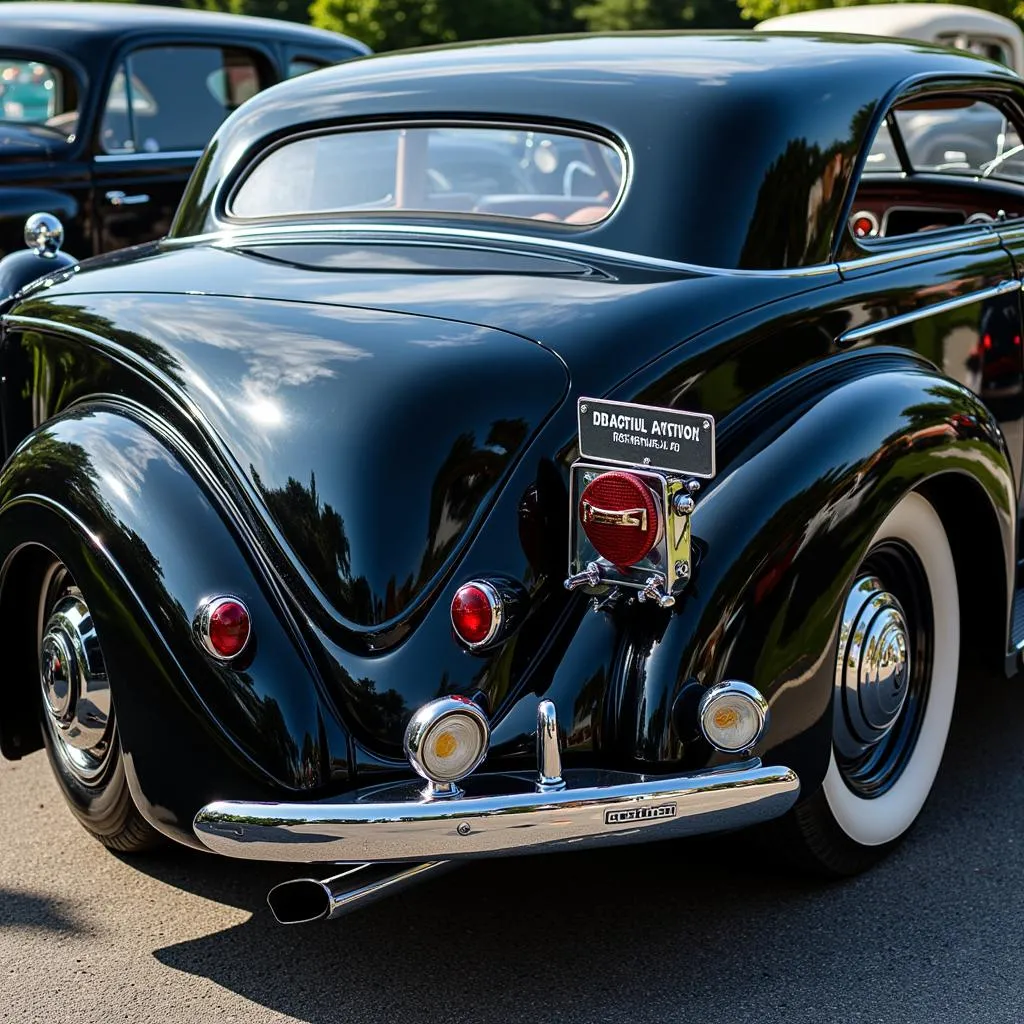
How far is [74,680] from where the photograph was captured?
9.40ft

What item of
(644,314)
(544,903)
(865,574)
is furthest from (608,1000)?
(644,314)

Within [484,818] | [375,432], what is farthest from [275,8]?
[484,818]

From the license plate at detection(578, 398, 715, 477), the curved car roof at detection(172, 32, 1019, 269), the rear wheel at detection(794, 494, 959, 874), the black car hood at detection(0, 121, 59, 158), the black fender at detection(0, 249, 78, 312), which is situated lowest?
the rear wheel at detection(794, 494, 959, 874)

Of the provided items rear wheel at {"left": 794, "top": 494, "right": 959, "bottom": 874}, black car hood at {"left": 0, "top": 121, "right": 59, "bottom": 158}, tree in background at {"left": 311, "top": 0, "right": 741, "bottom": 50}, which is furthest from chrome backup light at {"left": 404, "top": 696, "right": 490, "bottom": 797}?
tree in background at {"left": 311, "top": 0, "right": 741, "bottom": 50}

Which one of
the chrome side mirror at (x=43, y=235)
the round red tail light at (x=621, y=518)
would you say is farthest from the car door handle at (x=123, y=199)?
the round red tail light at (x=621, y=518)

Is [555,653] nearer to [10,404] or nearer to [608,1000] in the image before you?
[608,1000]

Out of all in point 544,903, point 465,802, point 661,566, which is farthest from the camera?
point 544,903

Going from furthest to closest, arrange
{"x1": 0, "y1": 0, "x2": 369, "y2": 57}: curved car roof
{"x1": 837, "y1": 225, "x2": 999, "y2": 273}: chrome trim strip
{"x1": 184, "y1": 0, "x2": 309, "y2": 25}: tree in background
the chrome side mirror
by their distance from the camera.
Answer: {"x1": 184, "y1": 0, "x2": 309, "y2": 25}: tree in background → {"x1": 0, "y1": 0, "x2": 369, "y2": 57}: curved car roof → the chrome side mirror → {"x1": 837, "y1": 225, "x2": 999, "y2": 273}: chrome trim strip

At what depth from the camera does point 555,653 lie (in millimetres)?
2533

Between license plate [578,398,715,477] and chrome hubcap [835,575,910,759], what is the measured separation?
605mm

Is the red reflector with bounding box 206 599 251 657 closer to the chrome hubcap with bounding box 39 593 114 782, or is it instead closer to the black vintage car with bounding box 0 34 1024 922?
the black vintage car with bounding box 0 34 1024 922

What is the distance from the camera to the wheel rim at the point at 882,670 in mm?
2953

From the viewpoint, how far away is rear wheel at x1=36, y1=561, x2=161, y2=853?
2836 millimetres

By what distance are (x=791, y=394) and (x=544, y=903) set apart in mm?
1111
